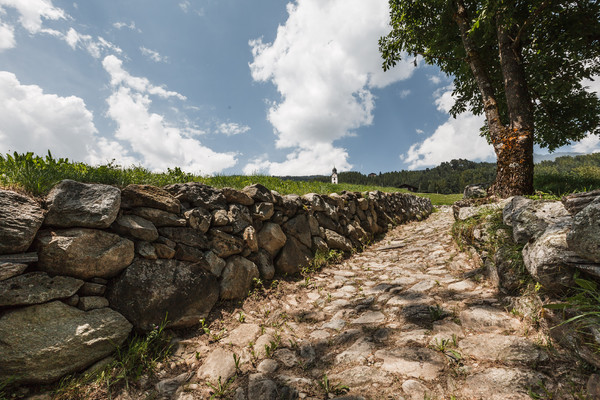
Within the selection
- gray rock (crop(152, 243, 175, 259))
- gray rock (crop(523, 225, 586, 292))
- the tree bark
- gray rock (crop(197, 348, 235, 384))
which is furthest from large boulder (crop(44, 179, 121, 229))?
the tree bark

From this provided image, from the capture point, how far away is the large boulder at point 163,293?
7.84 ft

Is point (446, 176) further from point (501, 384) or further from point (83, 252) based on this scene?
point (83, 252)

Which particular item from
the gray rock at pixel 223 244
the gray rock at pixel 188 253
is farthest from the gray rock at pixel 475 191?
the gray rock at pixel 188 253

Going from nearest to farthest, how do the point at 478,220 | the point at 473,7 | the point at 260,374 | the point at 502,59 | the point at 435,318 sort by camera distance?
1. the point at 260,374
2. the point at 435,318
3. the point at 478,220
4. the point at 502,59
5. the point at 473,7

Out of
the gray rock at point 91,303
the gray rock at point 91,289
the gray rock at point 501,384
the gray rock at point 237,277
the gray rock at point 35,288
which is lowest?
the gray rock at point 501,384

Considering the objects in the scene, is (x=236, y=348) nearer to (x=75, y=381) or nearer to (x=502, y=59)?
(x=75, y=381)

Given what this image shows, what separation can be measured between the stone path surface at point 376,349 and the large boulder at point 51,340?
65cm

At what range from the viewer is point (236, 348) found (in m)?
2.51

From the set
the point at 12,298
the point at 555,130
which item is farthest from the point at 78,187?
the point at 555,130

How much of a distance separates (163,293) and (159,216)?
35.0 inches

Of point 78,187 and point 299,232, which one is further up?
point 78,187

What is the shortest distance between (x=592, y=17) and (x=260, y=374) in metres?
9.92

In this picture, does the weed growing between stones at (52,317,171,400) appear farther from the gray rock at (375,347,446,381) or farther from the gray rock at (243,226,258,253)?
the gray rock at (375,347,446,381)

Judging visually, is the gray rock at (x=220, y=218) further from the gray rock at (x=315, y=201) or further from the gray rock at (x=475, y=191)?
the gray rock at (x=475, y=191)
